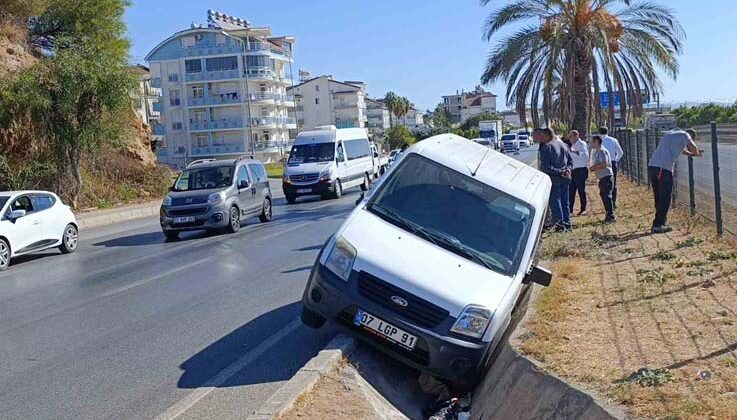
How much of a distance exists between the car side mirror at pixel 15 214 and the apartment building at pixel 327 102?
102 meters

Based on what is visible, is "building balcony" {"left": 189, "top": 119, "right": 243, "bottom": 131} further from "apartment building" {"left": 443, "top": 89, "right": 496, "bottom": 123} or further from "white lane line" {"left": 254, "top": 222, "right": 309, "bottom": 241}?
"apartment building" {"left": 443, "top": 89, "right": 496, "bottom": 123}

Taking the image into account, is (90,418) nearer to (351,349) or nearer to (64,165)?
(351,349)

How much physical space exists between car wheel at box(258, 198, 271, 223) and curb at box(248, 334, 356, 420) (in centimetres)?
1443

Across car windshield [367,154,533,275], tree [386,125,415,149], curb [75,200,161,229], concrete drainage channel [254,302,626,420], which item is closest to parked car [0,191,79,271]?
curb [75,200,161,229]

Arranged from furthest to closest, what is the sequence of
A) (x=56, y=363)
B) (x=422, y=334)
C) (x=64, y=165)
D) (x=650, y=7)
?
(x=64, y=165) → (x=650, y=7) → (x=56, y=363) → (x=422, y=334)

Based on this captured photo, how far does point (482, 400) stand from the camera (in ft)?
20.6

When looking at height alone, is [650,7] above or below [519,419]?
above

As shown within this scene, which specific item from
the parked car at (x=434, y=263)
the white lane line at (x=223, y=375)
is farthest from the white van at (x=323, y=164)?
the parked car at (x=434, y=263)

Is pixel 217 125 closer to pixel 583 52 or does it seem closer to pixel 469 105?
pixel 583 52

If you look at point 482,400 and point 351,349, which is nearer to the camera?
point 482,400

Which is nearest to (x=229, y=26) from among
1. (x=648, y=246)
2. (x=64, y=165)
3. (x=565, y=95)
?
(x=64, y=165)

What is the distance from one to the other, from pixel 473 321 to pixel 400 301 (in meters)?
0.59

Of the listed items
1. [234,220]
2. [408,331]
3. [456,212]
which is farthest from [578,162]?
[408,331]

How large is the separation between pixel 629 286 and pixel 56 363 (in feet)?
19.2
